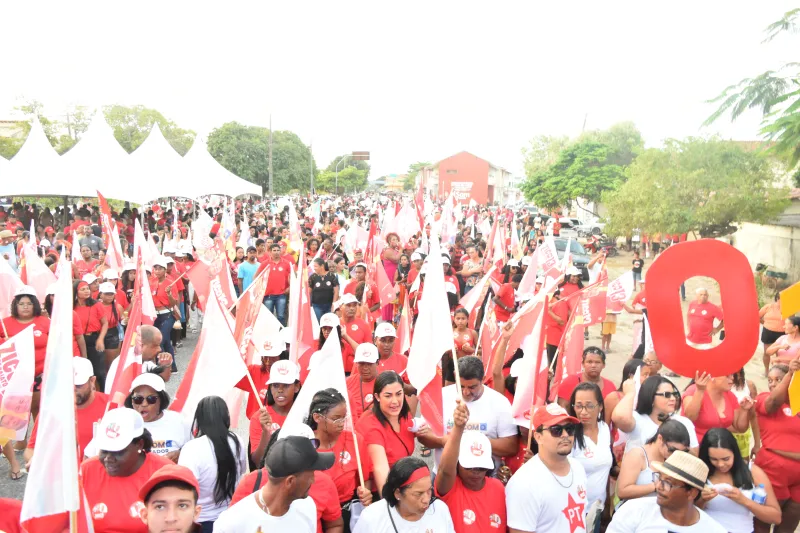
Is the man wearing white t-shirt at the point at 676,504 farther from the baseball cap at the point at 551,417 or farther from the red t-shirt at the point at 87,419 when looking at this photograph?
the red t-shirt at the point at 87,419

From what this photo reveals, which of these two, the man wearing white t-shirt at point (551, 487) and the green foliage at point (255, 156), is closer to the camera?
the man wearing white t-shirt at point (551, 487)

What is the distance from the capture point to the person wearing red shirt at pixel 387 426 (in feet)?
13.3

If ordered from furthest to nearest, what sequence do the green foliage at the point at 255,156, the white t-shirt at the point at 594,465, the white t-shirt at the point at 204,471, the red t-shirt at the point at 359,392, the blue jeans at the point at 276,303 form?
the green foliage at the point at 255,156 → the blue jeans at the point at 276,303 → the red t-shirt at the point at 359,392 → the white t-shirt at the point at 594,465 → the white t-shirt at the point at 204,471

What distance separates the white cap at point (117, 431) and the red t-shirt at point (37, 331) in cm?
355

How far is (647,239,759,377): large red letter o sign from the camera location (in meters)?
4.18

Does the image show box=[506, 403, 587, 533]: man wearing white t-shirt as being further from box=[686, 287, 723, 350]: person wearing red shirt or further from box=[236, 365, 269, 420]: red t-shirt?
box=[686, 287, 723, 350]: person wearing red shirt

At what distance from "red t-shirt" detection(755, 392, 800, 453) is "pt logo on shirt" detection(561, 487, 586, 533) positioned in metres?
2.08

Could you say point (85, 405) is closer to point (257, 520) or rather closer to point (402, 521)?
point (257, 520)

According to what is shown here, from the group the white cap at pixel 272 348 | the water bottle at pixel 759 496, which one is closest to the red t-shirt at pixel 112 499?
the white cap at pixel 272 348

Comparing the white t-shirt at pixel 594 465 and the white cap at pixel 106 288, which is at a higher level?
the white cap at pixel 106 288

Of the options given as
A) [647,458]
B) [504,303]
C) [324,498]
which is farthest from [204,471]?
[504,303]

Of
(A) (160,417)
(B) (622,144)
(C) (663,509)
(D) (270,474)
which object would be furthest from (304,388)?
(B) (622,144)

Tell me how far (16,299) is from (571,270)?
7.22 m

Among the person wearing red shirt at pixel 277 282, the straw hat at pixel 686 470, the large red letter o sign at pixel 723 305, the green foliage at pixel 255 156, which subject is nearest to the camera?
the straw hat at pixel 686 470
